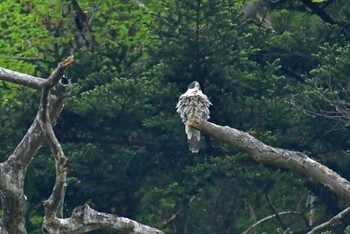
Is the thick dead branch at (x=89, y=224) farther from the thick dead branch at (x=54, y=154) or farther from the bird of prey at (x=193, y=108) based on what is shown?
the bird of prey at (x=193, y=108)

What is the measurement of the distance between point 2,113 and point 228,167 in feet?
8.96

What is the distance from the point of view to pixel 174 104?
48.3 ft

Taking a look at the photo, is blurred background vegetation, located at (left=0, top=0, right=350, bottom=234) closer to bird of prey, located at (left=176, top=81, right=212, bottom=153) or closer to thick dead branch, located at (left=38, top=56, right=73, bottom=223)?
bird of prey, located at (left=176, top=81, right=212, bottom=153)

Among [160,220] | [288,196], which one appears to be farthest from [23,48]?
[288,196]

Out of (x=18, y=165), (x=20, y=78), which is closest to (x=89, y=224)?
(x=18, y=165)

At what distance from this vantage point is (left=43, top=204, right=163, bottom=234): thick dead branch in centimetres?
960

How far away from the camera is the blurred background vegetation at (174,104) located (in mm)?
14484

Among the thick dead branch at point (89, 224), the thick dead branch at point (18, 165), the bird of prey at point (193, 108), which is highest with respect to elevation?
the bird of prey at point (193, 108)

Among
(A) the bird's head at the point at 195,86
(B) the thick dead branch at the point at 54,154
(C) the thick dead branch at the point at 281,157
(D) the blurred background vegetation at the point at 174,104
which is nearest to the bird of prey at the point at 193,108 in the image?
(A) the bird's head at the point at 195,86

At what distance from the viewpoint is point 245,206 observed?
18828 millimetres

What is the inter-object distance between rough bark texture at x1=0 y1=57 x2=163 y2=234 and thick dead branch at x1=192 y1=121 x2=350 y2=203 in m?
1.00

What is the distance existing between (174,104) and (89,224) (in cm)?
Answer: 509

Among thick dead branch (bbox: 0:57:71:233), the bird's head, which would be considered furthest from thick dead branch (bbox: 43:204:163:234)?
the bird's head

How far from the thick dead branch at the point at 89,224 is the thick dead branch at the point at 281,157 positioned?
102 cm
